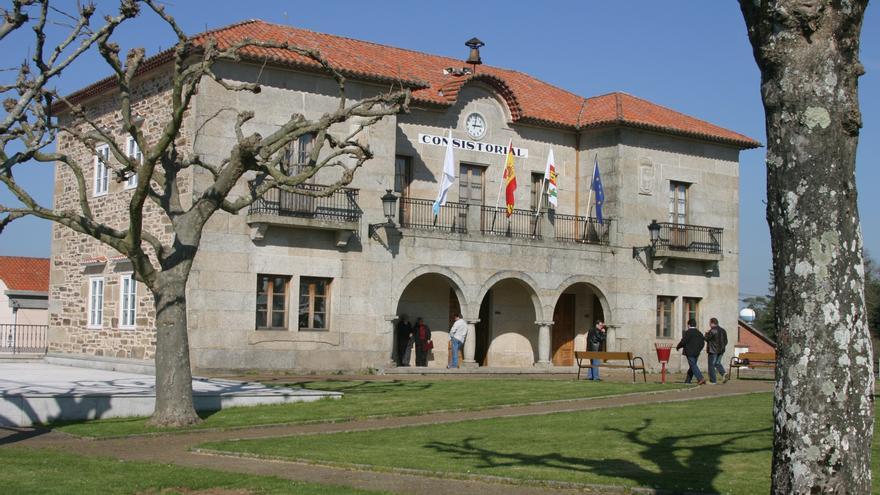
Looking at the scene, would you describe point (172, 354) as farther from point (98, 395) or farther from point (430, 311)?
point (430, 311)

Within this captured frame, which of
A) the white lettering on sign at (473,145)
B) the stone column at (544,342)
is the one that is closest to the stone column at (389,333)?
the stone column at (544,342)

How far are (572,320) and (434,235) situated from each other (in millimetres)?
6955

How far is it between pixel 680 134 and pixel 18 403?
21783mm

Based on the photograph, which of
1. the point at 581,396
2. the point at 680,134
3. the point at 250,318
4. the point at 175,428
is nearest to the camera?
the point at 175,428

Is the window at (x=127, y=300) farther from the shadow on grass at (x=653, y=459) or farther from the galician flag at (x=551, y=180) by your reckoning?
the shadow on grass at (x=653, y=459)

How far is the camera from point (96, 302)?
28.6 metres

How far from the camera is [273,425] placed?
14.8 metres

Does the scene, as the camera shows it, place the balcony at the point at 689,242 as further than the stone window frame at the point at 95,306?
Yes

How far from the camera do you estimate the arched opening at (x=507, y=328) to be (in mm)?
30594

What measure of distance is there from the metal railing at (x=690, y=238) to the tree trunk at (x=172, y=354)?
1870cm

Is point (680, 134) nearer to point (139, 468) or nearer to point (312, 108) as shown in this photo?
point (312, 108)

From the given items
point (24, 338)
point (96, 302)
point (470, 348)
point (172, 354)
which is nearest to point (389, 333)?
point (470, 348)

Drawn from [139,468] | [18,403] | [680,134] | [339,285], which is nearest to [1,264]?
[339,285]

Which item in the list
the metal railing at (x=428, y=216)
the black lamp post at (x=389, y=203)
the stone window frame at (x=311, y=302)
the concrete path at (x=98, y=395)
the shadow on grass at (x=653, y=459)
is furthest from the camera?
the metal railing at (x=428, y=216)
